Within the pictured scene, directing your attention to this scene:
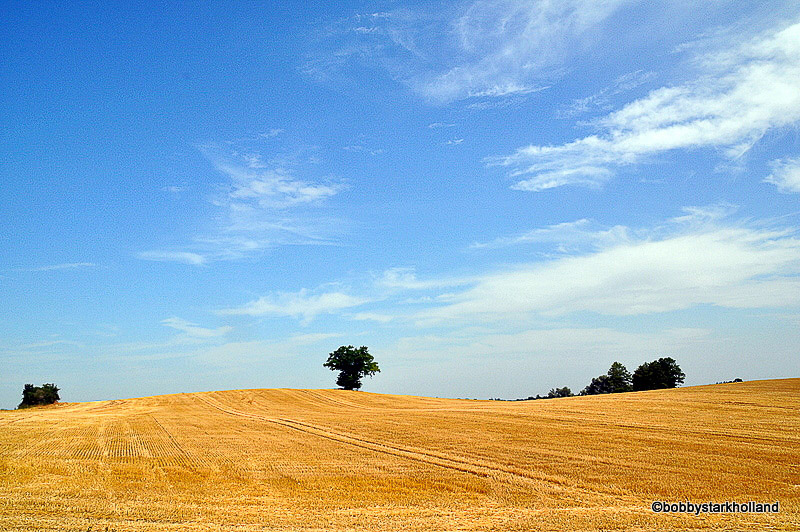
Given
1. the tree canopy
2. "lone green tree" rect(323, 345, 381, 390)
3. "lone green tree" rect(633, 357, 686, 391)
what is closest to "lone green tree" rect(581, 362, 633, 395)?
"lone green tree" rect(633, 357, 686, 391)

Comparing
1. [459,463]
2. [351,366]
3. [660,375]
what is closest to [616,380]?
[660,375]

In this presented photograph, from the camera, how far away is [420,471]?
19.7 m

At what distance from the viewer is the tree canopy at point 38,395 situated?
74.7 m

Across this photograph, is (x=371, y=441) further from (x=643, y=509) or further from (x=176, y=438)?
(x=643, y=509)

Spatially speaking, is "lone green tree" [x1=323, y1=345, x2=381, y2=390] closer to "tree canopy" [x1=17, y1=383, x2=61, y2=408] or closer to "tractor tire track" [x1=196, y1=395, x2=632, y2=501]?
"tree canopy" [x1=17, y1=383, x2=61, y2=408]

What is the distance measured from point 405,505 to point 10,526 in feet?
31.4

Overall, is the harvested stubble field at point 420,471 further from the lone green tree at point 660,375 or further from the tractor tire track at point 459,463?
the lone green tree at point 660,375

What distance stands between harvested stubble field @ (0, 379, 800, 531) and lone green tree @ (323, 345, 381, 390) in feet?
163

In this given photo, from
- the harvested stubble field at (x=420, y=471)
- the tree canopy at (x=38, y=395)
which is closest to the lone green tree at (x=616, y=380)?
the harvested stubble field at (x=420, y=471)

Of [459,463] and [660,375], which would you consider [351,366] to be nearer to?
[660,375]

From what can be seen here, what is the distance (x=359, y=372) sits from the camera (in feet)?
287

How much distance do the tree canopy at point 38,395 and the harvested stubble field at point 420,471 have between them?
44.5 metres

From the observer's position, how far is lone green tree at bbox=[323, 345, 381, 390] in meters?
87.0

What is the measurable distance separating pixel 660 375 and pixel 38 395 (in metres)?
90.6
